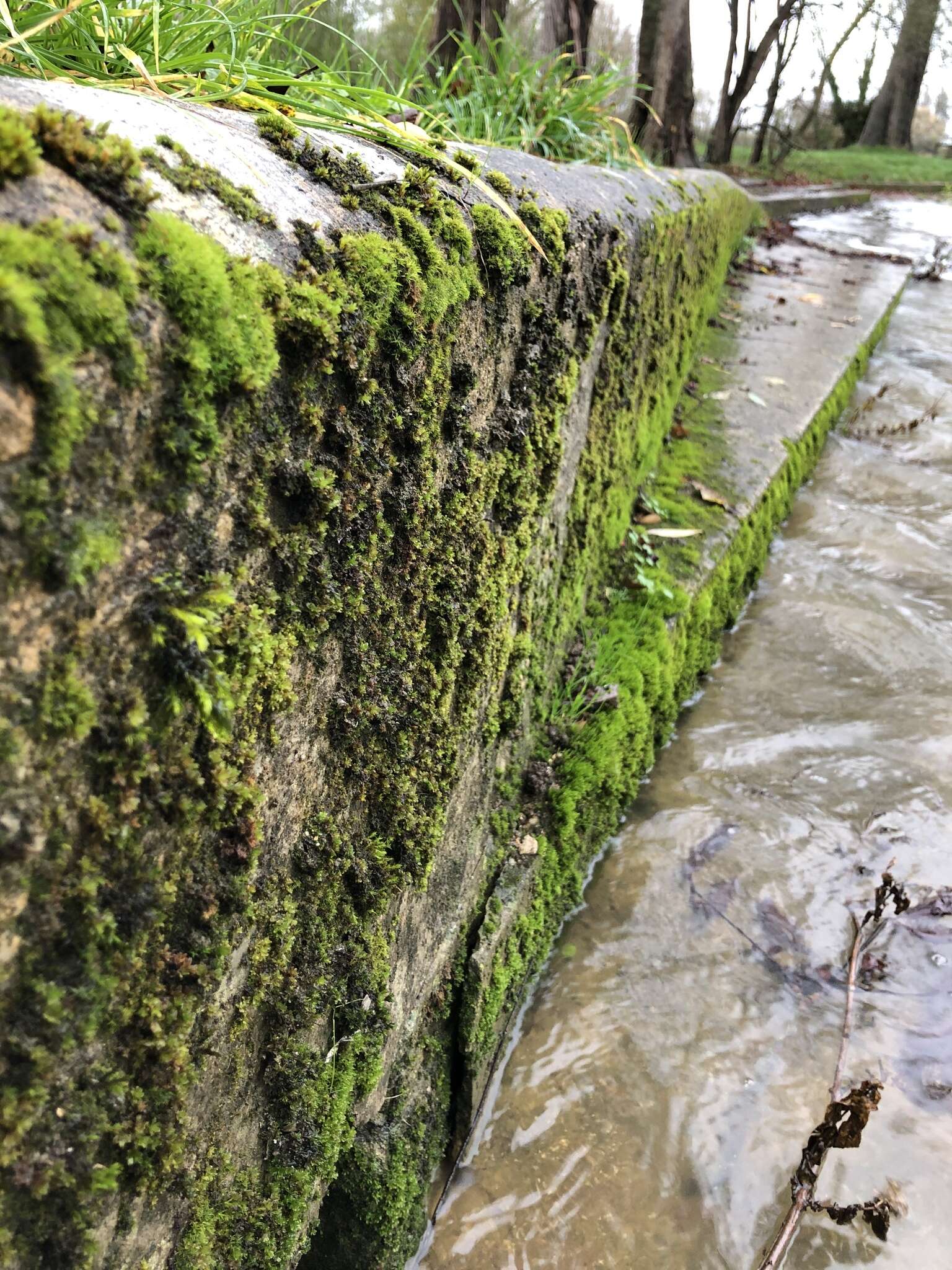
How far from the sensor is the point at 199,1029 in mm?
1075

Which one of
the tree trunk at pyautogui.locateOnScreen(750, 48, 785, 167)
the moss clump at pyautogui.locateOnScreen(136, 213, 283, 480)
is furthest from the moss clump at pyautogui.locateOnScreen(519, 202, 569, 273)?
the tree trunk at pyautogui.locateOnScreen(750, 48, 785, 167)

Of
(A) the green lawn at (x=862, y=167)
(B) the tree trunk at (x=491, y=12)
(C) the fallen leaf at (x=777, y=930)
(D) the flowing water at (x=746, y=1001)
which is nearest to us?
(D) the flowing water at (x=746, y=1001)

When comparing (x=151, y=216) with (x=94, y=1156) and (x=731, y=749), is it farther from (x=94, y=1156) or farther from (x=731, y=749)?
(x=731, y=749)

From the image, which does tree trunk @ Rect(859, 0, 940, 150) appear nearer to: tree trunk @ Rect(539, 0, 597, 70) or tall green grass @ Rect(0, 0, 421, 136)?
tree trunk @ Rect(539, 0, 597, 70)

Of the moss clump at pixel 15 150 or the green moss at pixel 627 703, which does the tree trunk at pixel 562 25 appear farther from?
the moss clump at pixel 15 150

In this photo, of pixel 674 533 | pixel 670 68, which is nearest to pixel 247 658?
pixel 674 533

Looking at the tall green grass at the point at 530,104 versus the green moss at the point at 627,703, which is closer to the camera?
the green moss at the point at 627,703

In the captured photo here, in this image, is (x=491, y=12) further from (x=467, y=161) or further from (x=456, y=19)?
(x=467, y=161)

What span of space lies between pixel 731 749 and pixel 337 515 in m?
2.43

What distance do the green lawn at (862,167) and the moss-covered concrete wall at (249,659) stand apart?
22.4m

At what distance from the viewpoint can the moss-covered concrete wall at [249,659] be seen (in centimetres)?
76

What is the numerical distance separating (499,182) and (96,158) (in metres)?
1.26

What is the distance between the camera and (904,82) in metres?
31.6

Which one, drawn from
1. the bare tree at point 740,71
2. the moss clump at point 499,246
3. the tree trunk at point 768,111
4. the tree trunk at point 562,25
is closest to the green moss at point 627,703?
the moss clump at point 499,246
